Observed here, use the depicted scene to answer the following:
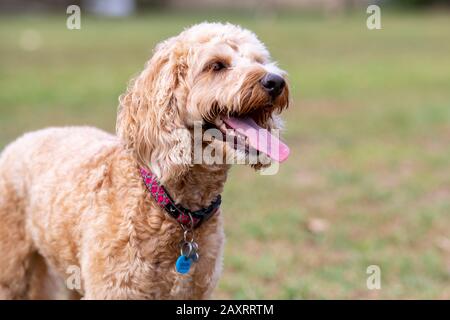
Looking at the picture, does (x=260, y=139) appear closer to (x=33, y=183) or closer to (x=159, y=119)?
(x=159, y=119)

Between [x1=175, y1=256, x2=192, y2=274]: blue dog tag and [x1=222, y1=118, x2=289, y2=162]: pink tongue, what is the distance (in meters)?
0.59

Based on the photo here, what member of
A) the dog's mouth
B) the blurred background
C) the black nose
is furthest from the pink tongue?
the blurred background

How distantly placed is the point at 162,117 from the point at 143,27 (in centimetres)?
2217

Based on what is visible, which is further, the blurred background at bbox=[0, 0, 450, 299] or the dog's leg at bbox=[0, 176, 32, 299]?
the blurred background at bbox=[0, 0, 450, 299]

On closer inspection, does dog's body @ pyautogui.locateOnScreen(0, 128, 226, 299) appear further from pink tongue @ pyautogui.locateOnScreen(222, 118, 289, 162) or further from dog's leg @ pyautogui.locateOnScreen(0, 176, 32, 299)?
pink tongue @ pyautogui.locateOnScreen(222, 118, 289, 162)

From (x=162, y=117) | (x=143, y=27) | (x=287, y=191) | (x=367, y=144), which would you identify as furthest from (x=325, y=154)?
(x=143, y=27)

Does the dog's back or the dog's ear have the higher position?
the dog's ear

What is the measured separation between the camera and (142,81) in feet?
10.8

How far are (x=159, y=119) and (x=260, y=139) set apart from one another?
0.45 metres

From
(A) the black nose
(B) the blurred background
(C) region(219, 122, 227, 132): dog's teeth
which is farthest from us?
(B) the blurred background

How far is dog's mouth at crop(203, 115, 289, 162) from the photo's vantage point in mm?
3145

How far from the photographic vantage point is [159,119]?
319 cm

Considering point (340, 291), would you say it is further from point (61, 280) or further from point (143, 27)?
point (143, 27)

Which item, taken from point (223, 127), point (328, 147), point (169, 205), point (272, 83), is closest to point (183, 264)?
point (169, 205)
